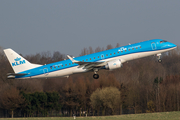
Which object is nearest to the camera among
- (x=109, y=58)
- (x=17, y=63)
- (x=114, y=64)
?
(x=114, y=64)

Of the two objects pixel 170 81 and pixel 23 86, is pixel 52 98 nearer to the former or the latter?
pixel 23 86

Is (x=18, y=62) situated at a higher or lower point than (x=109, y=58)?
higher

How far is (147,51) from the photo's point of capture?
4259cm

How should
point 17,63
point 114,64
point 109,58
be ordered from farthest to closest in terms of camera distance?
point 17,63 → point 109,58 → point 114,64

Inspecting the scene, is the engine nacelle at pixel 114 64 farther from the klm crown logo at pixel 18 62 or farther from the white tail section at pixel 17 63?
the klm crown logo at pixel 18 62

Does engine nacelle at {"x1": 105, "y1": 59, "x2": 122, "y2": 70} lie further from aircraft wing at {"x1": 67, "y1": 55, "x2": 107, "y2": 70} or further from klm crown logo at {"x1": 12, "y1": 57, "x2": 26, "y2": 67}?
klm crown logo at {"x1": 12, "y1": 57, "x2": 26, "y2": 67}

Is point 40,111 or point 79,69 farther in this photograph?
point 40,111

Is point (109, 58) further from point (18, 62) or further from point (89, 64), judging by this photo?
point (18, 62)

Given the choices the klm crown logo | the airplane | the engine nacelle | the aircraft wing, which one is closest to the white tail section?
the klm crown logo

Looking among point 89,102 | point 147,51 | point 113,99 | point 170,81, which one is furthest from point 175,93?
point 147,51

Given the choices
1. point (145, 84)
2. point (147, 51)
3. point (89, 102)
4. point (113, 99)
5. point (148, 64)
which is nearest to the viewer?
point (147, 51)

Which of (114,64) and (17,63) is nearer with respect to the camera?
(114,64)

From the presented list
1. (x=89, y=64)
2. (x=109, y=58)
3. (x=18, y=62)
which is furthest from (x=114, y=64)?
(x=18, y=62)

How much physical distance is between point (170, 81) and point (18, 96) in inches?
1771
